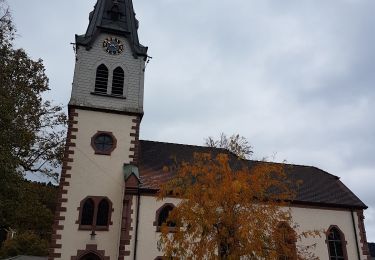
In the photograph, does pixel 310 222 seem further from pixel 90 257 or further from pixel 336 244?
pixel 90 257

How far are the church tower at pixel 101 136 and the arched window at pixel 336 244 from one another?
1399 centimetres

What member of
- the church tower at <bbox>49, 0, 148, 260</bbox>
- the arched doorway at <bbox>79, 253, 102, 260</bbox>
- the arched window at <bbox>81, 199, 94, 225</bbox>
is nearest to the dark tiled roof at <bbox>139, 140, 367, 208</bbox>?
the church tower at <bbox>49, 0, 148, 260</bbox>

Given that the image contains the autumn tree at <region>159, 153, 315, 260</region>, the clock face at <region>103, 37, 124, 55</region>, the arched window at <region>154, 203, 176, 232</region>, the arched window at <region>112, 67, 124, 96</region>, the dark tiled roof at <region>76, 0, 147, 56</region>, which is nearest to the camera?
the autumn tree at <region>159, 153, 315, 260</region>

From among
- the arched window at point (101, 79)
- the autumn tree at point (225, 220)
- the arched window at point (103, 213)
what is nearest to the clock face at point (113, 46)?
the arched window at point (101, 79)

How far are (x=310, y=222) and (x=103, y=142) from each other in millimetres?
14883

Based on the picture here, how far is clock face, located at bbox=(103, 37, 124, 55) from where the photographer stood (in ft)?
90.2

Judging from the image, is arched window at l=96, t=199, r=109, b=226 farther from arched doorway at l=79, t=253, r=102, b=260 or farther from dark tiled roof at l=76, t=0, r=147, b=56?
dark tiled roof at l=76, t=0, r=147, b=56

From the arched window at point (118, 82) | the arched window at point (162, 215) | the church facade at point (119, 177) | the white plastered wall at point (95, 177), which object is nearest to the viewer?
the white plastered wall at point (95, 177)

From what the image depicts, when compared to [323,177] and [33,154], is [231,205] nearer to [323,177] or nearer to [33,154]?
[33,154]

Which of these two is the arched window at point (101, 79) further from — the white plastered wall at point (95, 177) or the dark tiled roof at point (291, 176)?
the dark tiled roof at point (291, 176)

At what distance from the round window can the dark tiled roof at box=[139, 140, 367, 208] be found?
243 cm

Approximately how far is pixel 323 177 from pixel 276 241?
1702 cm

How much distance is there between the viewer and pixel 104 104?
25.5m

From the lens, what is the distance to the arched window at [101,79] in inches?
1030
